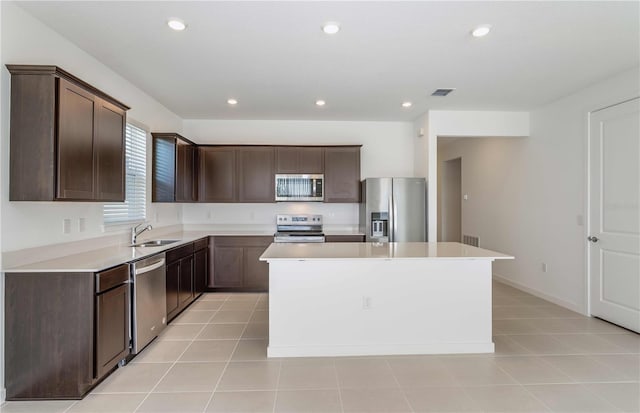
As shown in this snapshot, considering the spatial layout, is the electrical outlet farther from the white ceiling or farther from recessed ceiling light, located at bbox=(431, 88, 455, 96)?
recessed ceiling light, located at bbox=(431, 88, 455, 96)

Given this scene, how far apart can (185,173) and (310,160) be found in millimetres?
1811

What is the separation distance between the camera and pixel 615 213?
3.54 m

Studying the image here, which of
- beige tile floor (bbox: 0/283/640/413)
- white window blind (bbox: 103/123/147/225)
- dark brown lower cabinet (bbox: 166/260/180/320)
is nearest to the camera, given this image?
beige tile floor (bbox: 0/283/640/413)

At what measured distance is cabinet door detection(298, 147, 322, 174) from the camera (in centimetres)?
514

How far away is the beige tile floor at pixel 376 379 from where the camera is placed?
2162 mm

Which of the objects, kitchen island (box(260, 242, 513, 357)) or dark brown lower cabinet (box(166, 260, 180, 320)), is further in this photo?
dark brown lower cabinet (box(166, 260, 180, 320))

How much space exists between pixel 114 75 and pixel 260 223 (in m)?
2.84

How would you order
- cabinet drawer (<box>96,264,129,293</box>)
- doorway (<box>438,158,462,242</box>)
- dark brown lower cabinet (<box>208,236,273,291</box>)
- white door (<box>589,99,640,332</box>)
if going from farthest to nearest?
doorway (<box>438,158,462,242</box>) → dark brown lower cabinet (<box>208,236,273,291</box>) → white door (<box>589,99,640,332</box>) → cabinet drawer (<box>96,264,129,293</box>)

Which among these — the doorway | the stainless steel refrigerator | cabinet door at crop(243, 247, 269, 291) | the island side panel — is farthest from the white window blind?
the doorway

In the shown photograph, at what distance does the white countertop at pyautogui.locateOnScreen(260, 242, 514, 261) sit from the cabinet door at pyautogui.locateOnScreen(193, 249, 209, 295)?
5.02 ft

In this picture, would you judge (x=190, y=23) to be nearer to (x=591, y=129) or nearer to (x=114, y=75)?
(x=114, y=75)

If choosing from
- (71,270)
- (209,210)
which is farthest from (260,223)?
(71,270)

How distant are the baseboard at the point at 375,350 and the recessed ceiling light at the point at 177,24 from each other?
264 centimetres

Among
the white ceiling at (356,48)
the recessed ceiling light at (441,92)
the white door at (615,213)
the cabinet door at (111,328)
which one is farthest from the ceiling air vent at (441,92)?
the cabinet door at (111,328)
